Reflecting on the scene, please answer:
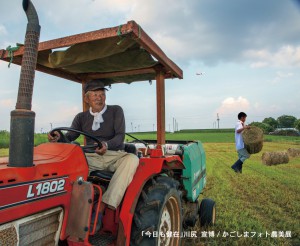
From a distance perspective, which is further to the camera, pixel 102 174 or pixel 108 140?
pixel 108 140

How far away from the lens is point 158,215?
2.80 m

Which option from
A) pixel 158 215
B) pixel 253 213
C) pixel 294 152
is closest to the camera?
pixel 158 215

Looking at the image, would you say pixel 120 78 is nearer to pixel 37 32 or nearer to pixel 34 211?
pixel 37 32

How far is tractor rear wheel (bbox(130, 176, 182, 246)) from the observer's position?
271 centimetres

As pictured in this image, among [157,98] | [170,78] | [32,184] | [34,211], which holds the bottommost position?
[34,211]

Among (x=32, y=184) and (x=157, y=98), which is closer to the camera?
(x=32, y=184)

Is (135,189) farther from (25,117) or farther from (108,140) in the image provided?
(25,117)

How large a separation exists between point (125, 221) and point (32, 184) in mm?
949

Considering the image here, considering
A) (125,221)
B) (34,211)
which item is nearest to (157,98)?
(125,221)

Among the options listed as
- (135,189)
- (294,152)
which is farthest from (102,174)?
(294,152)

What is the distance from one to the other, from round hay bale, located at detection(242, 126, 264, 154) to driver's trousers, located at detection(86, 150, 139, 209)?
926 cm

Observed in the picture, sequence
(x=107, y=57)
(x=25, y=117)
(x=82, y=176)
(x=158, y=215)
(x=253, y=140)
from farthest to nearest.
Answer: (x=253, y=140) < (x=107, y=57) < (x=158, y=215) < (x=82, y=176) < (x=25, y=117)

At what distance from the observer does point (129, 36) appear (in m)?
2.93

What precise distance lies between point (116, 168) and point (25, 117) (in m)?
1.29
